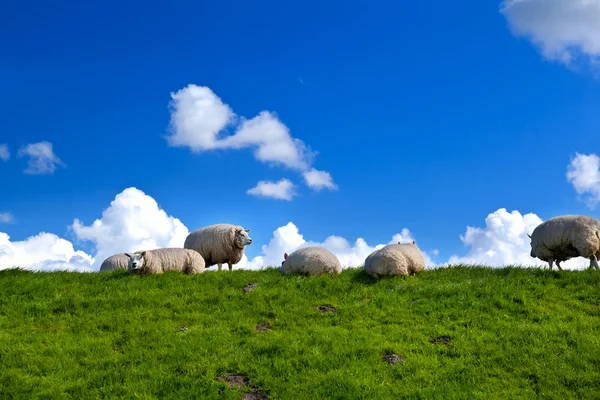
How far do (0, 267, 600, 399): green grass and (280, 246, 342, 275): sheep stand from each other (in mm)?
670

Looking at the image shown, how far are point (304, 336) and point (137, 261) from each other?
9543 millimetres

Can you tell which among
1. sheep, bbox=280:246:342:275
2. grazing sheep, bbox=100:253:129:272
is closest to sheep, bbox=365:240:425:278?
sheep, bbox=280:246:342:275

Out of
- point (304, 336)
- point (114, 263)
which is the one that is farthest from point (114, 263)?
point (304, 336)

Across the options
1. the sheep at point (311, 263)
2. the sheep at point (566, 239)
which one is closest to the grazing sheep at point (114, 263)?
the sheep at point (311, 263)

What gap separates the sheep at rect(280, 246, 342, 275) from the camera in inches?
853

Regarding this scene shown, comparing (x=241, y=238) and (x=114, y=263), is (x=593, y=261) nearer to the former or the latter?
(x=241, y=238)

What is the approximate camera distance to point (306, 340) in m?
14.9

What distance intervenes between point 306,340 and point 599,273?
485 inches

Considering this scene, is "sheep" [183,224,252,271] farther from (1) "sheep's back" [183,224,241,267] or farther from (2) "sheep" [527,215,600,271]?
(2) "sheep" [527,215,600,271]

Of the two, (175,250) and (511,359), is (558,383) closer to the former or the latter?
(511,359)

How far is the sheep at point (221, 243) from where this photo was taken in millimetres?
26781

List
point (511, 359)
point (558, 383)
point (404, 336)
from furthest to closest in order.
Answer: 1. point (404, 336)
2. point (511, 359)
3. point (558, 383)

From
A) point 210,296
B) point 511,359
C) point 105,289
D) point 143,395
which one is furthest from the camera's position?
point 105,289

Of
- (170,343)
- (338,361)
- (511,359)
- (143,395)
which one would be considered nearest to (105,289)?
(170,343)
